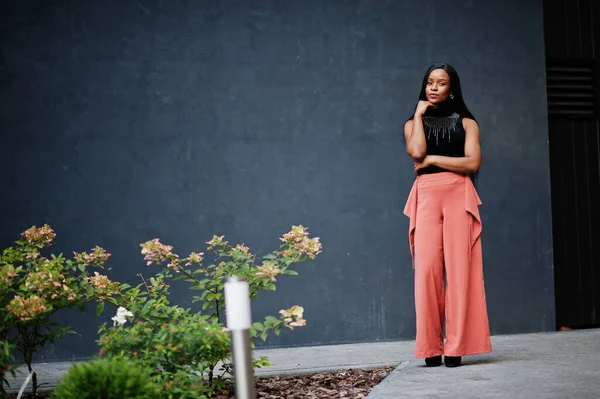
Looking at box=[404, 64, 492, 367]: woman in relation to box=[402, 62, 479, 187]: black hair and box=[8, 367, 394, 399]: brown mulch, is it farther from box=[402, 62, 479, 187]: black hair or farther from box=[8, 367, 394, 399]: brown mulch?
box=[8, 367, 394, 399]: brown mulch

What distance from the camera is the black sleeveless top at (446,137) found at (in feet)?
18.4

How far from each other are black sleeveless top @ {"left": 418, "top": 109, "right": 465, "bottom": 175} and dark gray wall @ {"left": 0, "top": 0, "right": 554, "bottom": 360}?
1.83 meters

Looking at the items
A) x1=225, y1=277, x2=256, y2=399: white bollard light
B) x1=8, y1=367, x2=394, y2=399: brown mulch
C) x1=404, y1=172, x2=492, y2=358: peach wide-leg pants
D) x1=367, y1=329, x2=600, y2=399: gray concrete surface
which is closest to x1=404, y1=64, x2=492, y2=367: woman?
x1=404, y1=172, x2=492, y2=358: peach wide-leg pants

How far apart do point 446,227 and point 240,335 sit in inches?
117

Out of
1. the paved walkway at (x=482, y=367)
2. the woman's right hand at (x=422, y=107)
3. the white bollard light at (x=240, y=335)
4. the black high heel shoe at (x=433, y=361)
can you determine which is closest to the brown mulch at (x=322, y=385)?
the paved walkway at (x=482, y=367)

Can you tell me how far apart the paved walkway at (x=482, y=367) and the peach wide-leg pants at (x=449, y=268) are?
19 cm

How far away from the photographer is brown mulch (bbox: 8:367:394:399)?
4957 millimetres

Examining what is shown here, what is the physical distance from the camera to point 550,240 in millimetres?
7699

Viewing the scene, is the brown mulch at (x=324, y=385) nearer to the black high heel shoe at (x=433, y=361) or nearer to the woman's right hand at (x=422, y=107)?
the black high heel shoe at (x=433, y=361)

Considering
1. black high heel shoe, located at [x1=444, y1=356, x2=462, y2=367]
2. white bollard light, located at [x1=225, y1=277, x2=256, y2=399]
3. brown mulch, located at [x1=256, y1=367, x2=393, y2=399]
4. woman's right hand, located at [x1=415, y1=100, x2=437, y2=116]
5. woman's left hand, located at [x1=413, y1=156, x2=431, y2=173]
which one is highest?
woman's right hand, located at [x1=415, y1=100, x2=437, y2=116]

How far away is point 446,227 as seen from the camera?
18.1 ft

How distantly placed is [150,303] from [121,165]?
8.14 feet

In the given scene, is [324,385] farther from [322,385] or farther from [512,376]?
[512,376]

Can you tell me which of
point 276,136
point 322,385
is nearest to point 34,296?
point 322,385
